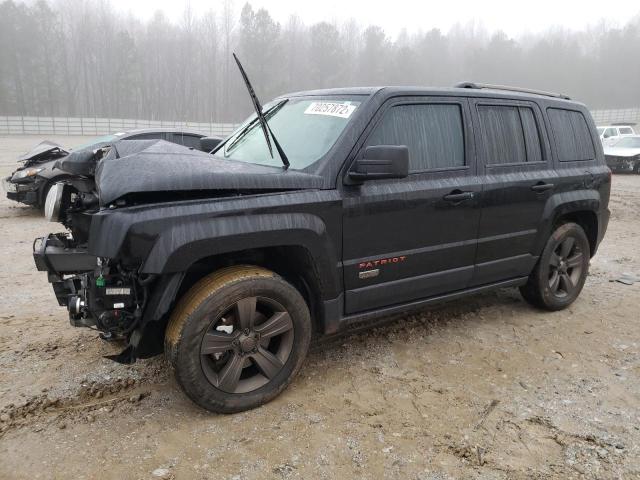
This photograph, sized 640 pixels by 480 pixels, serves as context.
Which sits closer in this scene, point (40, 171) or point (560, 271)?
point (560, 271)

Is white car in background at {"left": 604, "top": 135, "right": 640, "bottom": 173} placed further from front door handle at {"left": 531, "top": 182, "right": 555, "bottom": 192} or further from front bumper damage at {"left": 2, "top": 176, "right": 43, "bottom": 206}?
front bumper damage at {"left": 2, "top": 176, "right": 43, "bottom": 206}

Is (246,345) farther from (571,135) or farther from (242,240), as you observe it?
(571,135)

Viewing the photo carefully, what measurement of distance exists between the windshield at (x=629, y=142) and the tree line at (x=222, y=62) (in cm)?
4698

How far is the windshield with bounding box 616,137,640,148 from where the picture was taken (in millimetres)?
19547

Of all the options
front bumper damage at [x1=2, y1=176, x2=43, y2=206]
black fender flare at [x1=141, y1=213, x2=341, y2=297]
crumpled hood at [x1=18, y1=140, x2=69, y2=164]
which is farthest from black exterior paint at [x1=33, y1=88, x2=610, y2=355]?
crumpled hood at [x1=18, y1=140, x2=69, y2=164]

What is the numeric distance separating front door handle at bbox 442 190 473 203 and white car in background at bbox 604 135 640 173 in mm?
18361

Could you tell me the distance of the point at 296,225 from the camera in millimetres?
2947

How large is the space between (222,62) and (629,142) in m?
70.8

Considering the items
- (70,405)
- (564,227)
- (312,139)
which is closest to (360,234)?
(312,139)

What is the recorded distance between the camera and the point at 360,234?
10.7 ft

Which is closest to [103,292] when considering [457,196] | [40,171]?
[457,196]

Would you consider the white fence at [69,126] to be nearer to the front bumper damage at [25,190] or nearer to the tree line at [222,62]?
the tree line at [222,62]

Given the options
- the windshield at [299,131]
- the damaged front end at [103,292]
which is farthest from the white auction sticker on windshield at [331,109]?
the damaged front end at [103,292]

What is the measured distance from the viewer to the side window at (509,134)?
3.89 m
